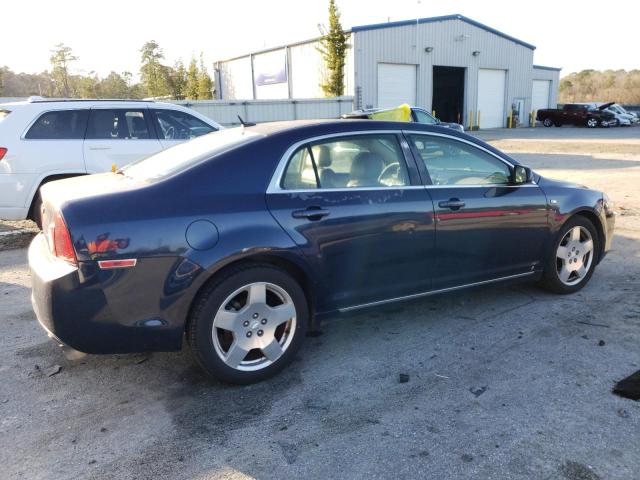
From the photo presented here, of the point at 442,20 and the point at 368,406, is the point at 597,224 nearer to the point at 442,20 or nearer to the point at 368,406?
the point at 368,406

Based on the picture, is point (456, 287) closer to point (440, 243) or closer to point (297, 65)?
point (440, 243)

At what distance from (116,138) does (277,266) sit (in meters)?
5.04

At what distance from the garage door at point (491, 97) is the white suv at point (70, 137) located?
3194 centimetres

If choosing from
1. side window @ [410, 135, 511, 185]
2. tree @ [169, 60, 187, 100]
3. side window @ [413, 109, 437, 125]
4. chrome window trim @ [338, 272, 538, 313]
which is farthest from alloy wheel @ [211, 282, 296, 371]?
tree @ [169, 60, 187, 100]

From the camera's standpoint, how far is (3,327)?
14.5 ft

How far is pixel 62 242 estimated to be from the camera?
298cm

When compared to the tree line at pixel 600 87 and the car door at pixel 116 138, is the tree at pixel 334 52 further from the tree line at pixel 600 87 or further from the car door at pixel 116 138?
the tree line at pixel 600 87

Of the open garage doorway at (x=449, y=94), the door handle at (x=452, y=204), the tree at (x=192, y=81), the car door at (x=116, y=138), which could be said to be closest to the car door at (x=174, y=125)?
the car door at (x=116, y=138)

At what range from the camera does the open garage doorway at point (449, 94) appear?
3550 cm

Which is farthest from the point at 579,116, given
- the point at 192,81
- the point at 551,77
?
the point at 192,81

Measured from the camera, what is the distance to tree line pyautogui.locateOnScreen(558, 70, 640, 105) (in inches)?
2333

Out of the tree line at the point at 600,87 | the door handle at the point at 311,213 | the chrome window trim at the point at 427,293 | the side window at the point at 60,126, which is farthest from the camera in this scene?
the tree line at the point at 600,87

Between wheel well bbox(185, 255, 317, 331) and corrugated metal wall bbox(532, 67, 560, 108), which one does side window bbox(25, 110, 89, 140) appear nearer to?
wheel well bbox(185, 255, 317, 331)

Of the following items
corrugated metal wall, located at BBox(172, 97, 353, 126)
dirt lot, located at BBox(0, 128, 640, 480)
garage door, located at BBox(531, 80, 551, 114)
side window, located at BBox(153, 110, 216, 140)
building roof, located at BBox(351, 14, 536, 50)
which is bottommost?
dirt lot, located at BBox(0, 128, 640, 480)
